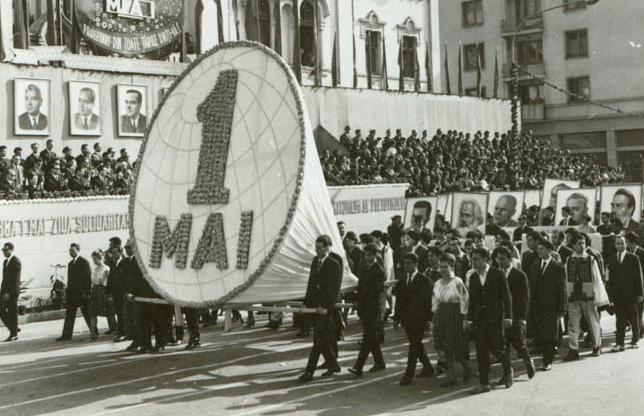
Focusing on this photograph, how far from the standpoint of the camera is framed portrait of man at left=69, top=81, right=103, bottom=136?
2323 cm

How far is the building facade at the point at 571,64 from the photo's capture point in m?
50.8

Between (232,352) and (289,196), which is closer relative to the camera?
(289,196)

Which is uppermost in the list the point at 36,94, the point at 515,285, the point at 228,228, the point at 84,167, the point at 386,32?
the point at 386,32

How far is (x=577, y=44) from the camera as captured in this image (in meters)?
52.9

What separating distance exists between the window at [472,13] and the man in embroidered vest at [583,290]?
148 ft

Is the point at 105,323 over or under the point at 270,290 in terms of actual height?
under

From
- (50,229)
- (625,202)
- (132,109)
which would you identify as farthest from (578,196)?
(50,229)

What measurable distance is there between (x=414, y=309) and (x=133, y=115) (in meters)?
15.1

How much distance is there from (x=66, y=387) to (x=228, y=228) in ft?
10.3

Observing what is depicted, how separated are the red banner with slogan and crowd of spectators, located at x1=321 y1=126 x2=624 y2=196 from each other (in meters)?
6.26

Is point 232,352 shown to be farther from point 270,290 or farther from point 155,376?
point 270,290

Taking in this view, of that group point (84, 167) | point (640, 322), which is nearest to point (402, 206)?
point (84, 167)

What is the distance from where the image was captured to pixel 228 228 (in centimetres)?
1195

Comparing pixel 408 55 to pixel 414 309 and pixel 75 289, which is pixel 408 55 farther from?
pixel 414 309
